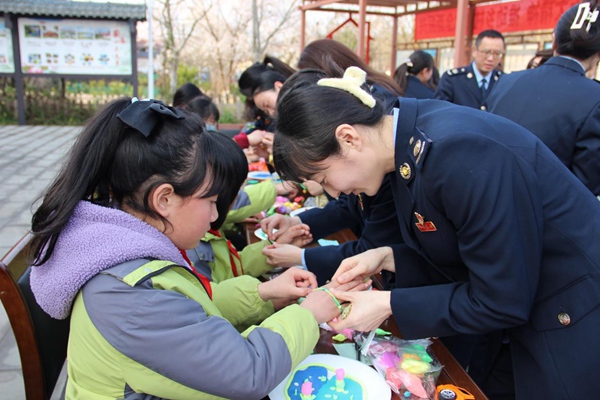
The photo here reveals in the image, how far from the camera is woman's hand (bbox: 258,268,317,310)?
1.63 metres

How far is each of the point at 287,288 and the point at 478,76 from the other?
3987 millimetres

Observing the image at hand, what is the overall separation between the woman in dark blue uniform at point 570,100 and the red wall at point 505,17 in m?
4.16

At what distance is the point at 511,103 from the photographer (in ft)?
8.52

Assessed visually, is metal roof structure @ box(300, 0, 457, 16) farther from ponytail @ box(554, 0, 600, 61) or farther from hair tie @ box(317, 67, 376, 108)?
hair tie @ box(317, 67, 376, 108)

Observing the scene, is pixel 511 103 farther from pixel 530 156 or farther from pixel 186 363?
pixel 186 363

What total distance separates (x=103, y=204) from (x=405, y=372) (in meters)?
0.87

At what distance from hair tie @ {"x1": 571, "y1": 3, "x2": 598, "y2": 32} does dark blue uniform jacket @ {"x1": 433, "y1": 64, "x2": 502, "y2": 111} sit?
8.43ft

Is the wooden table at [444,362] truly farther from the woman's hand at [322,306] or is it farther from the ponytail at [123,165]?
the ponytail at [123,165]

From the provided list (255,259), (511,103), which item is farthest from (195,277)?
(511,103)

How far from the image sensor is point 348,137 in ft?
4.42

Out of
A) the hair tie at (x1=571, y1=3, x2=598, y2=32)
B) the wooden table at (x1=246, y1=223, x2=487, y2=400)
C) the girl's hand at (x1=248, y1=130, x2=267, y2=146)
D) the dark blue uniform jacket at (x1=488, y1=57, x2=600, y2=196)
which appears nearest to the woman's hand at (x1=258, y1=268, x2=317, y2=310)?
the wooden table at (x1=246, y1=223, x2=487, y2=400)

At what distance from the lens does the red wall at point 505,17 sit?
21.5 ft

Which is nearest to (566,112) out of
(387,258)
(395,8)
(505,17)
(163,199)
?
(387,258)

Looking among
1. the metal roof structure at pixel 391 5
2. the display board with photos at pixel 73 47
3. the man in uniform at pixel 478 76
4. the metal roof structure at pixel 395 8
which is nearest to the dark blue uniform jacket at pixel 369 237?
the man in uniform at pixel 478 76
